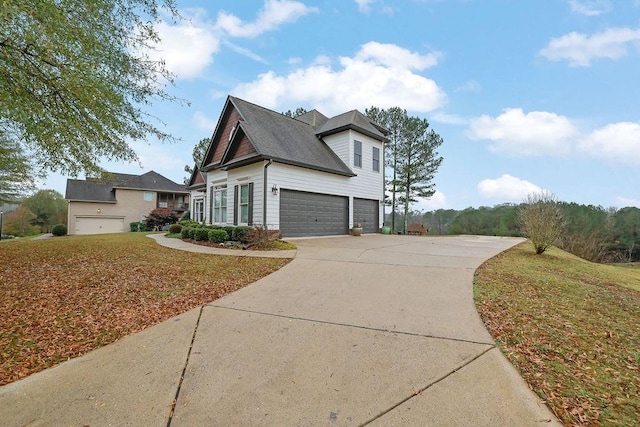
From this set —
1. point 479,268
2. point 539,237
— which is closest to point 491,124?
point 539,237

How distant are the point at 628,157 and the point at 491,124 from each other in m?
7.67

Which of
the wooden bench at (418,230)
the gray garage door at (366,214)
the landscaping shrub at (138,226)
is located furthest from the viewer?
the landscaping shrub at (138,226)

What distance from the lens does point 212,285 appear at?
5.63 meters

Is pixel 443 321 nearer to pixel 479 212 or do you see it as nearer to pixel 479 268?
pixel 479 268

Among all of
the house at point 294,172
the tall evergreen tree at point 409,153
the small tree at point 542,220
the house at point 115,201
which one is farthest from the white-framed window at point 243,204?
the house at point 115,201

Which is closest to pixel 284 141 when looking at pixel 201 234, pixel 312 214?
pixel 312 214

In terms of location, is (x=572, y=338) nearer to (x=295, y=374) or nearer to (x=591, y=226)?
(x=295, y=374)

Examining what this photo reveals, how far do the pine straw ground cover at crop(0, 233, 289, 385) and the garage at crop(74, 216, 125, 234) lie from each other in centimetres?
2540

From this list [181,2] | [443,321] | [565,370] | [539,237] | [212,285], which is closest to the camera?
[565,370]

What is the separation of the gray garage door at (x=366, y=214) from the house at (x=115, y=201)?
23.7m

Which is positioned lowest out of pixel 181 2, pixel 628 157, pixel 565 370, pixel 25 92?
pixel 565 370

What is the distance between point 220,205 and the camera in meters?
15.4

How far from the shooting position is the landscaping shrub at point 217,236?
11609mm

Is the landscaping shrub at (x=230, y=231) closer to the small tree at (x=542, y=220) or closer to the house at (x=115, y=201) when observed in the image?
the small tree at (x=542, y=220)
